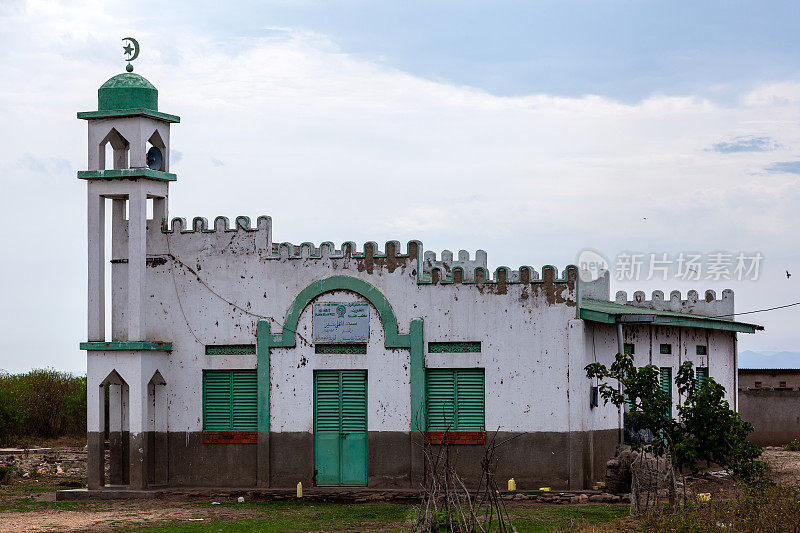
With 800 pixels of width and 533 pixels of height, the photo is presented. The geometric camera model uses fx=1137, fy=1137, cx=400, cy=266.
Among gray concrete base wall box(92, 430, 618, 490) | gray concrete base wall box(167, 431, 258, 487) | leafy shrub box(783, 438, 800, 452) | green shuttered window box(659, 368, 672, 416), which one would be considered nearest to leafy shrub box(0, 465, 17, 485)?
gray concrete base wall box(92, 430, 618, 490)

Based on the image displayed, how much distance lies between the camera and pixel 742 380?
1609 inches

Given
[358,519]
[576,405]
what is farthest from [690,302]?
[358,519]

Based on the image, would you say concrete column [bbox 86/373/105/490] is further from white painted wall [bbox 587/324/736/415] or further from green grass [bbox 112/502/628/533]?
white painted wall [bbox 587/324/736/415]

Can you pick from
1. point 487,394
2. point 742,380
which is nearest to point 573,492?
point 487,394

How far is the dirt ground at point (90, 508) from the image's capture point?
20817 millimetres

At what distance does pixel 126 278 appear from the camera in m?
25.9

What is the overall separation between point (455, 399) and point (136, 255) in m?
7.69

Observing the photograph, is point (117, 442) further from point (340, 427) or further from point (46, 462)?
point (46, 462)

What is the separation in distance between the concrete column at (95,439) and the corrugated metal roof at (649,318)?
423 inches

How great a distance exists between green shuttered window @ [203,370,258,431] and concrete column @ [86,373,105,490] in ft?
7.50

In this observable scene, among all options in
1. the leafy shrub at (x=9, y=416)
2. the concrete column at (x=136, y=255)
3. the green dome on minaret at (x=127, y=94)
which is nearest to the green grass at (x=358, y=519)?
the concrete column at (x=136, y=255)

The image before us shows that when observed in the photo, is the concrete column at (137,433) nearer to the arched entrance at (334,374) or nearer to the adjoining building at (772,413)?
the arched entrance at (334,374)

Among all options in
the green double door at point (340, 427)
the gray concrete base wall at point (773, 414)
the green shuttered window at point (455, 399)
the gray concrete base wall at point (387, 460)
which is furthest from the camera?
the gray concrete base wall at point (773, 414)

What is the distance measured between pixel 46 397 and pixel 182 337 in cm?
2023
